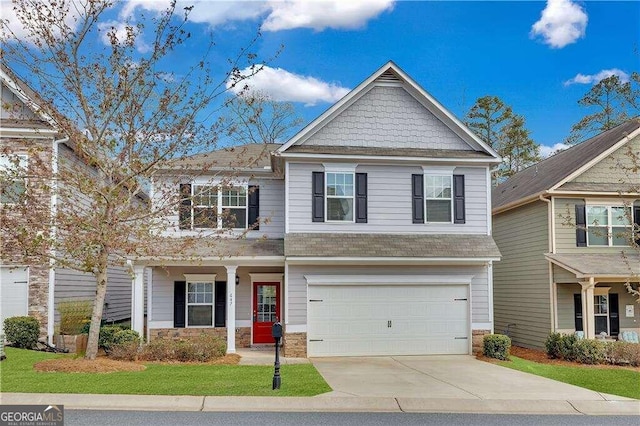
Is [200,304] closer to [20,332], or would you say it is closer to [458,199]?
[20,332]

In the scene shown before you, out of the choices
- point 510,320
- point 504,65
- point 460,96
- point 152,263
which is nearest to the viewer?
point 152,263

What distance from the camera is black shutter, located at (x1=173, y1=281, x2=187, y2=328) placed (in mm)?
17109

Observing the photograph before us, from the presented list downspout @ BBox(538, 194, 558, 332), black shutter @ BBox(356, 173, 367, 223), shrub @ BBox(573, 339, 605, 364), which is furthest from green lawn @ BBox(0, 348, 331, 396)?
downspout @ BBox(538, 194, 558, 332)

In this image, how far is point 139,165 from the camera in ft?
42.8

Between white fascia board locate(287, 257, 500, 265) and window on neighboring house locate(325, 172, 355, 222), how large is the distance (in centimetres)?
143

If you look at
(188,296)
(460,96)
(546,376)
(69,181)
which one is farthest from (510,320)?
(460,96)

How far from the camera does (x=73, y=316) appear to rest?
1766cm

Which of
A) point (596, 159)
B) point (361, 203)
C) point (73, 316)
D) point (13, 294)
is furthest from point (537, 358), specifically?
point (13, 294)

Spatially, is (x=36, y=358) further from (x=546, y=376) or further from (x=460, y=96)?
(x=460, y=96)

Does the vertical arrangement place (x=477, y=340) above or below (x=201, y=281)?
below

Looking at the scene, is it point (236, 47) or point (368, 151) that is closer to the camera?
point (236, 47)

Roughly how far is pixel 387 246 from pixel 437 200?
2.28 metres

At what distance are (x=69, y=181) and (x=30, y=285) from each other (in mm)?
5539

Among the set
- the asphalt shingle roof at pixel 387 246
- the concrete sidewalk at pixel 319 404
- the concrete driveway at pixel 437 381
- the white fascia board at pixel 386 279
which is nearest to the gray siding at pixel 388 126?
the asphalt shingle roof at pixel 387 246
